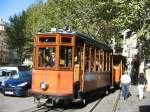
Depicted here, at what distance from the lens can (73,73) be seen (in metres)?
20.4

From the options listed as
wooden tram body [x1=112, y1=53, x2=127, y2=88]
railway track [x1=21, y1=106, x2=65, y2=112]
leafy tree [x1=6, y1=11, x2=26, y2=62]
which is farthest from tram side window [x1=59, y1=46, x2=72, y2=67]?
leafy tree [x1=6, y1=11, x2=26, y2=62]

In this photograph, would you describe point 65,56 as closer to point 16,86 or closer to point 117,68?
point 16,86

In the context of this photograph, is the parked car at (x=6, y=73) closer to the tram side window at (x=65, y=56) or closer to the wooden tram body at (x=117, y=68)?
A: the wooden tram body at (x=117, y=68)

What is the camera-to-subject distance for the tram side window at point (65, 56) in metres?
20.3

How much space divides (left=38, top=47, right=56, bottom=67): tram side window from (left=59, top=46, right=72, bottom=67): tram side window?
34 centimetres

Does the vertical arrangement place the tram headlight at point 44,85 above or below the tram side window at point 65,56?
below

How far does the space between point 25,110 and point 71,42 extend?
343 cm

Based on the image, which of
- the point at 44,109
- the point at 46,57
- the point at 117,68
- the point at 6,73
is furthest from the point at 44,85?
the point at 117,68

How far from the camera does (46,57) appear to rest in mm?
20609

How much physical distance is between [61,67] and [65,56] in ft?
1.76

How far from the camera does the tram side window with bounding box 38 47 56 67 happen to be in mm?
20375

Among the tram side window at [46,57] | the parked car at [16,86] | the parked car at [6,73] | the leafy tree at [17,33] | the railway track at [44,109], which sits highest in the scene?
the leafy tree at [17,33]

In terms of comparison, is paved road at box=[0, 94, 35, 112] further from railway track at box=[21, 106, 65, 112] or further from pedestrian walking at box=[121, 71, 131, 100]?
pedestrian walking at box=[121, 71, 131, 100]

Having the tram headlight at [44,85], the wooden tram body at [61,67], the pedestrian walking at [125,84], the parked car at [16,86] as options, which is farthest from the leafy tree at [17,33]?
the tram headlight at [44,85]
